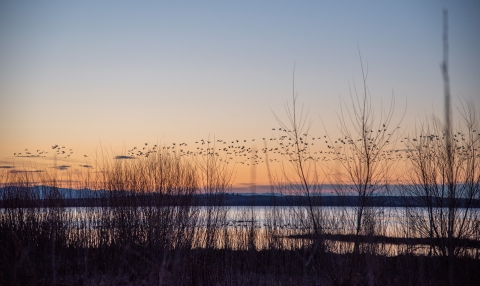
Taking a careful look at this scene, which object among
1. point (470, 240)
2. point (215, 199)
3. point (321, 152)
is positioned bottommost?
point (470, 240)

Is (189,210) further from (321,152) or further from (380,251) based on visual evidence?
(380,251)

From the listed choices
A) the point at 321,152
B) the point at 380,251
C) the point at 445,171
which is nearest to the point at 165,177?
the point at 321,152

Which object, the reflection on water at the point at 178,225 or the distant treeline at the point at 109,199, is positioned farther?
the distant treeline at the point at 109,199

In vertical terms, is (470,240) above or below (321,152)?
below

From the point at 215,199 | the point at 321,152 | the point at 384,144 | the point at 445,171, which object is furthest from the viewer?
the point at 215,199

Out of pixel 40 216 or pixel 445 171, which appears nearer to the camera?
pixel 445 171

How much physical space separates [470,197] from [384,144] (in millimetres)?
2054

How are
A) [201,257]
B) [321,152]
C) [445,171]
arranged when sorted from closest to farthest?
[321,152] < [445,171] < [201,257]

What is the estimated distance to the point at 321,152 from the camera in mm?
6906

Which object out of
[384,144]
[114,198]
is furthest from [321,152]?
[114,198]

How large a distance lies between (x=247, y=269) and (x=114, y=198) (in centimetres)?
298

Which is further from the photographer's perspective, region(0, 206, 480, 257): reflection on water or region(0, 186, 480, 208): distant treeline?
region(0, 186, 480, 208): distant treeline

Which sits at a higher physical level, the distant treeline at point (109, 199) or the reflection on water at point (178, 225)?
the distant treeline at point (109, 199)

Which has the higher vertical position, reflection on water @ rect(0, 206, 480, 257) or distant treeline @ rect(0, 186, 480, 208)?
distant treeline @ rect(0, 186, 480, 208)
